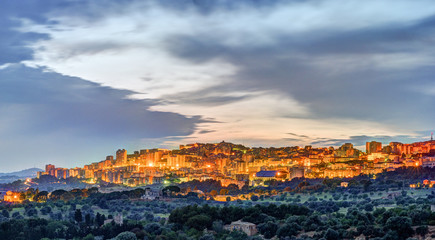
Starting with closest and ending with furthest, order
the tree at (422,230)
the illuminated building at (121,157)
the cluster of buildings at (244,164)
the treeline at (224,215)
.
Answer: the tree at (422,230)
the treeline at (224,215)
the cluster of buildings at (244,164)
the illuminated building at (121,157)

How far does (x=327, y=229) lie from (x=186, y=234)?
9.01 metres

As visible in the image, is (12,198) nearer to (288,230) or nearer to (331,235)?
(288,230)

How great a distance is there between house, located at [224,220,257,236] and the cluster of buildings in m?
63.7

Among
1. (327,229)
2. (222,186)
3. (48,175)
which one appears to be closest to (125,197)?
(222,186)

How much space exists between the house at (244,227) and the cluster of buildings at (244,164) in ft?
209

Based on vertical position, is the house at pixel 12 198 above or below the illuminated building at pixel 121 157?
below

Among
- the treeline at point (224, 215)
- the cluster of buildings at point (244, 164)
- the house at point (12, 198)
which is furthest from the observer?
the cluster of buildings at point (244, 164)

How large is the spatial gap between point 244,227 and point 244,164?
91.2m

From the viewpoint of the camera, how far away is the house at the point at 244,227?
35344 millimetres

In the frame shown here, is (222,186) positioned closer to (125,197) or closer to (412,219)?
(125,197)

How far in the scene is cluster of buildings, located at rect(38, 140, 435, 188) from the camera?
4119 inches

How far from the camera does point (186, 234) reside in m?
35.0

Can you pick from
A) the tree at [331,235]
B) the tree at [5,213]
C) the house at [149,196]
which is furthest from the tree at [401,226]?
the house at [149,196]

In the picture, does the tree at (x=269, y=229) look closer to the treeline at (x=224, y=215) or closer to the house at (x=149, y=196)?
the treeline at (x=224, y=215)
